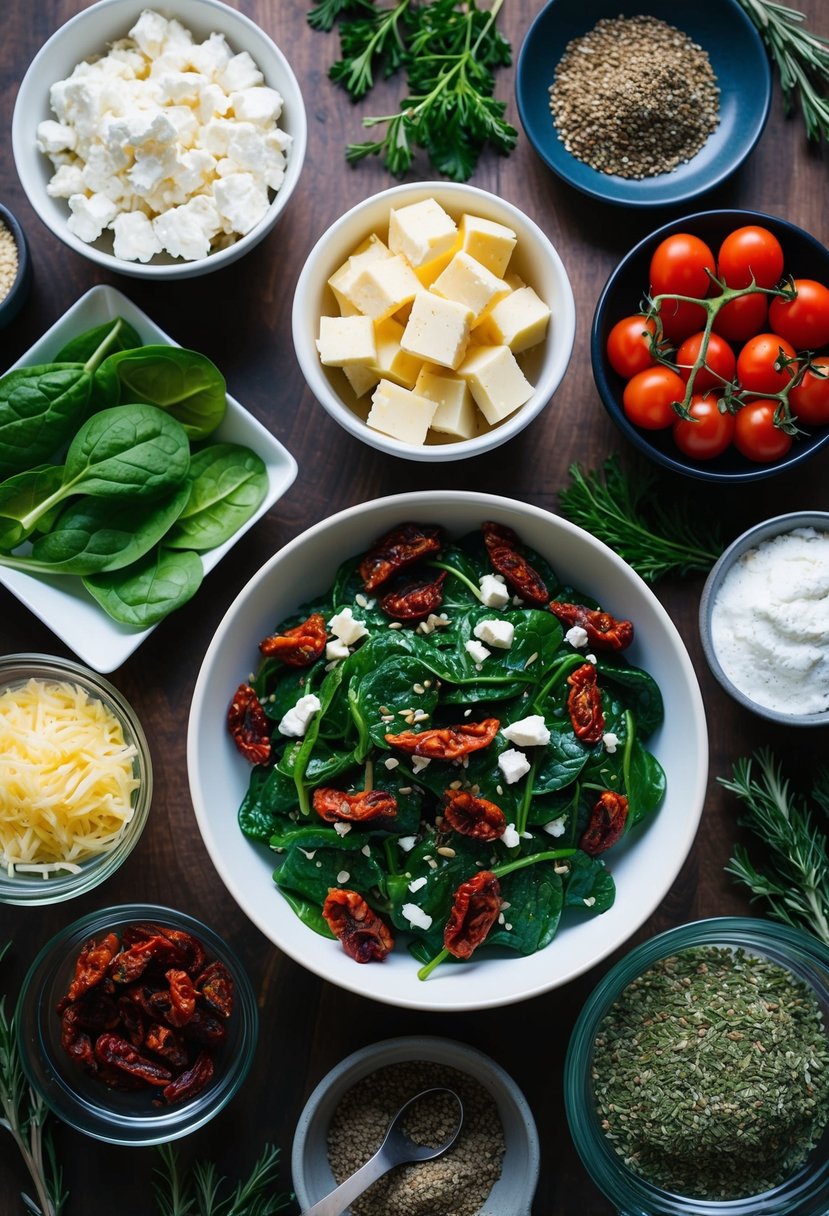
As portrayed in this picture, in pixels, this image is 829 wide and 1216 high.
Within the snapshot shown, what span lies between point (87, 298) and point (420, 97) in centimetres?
77

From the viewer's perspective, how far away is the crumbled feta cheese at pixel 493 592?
1.93 meters

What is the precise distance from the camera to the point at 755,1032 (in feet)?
6.48

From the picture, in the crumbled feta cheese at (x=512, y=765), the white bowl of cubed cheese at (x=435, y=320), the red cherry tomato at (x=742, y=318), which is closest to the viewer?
the crumbled feta cheese at (x=512, y=765)

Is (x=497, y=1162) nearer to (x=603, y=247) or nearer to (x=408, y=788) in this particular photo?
(x=408, y=788)

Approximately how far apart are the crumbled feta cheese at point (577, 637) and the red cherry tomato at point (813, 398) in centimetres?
60

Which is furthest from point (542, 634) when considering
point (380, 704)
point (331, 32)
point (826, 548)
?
point (331, 32)

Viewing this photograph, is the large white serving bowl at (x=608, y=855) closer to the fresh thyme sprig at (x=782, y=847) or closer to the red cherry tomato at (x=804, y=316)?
the fresh thyme sprig at (x=782, y=847)

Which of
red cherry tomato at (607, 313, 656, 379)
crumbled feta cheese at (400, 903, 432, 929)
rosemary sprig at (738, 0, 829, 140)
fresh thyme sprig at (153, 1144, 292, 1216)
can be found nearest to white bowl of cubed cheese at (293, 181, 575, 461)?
red cherry tomato at (607, 313, 656, 379)

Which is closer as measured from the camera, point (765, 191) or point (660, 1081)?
point (660, 1081)

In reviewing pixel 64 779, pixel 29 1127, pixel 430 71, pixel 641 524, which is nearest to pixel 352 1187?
pixel 29 1127

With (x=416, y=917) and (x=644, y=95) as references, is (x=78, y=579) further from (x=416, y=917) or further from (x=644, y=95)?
(x=644, y=95)

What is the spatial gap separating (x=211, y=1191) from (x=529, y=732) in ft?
3.70

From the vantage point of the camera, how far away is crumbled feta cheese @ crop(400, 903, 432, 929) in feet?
6.17

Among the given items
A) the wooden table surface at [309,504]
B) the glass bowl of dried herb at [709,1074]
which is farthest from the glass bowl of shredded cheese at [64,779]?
the glass bowl of dried herb at [709,1074]
